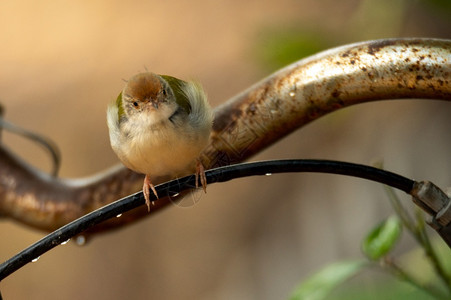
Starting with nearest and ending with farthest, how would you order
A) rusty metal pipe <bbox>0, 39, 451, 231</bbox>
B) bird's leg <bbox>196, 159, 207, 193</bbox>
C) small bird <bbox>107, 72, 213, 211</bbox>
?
rusty metal pipe <bbox>0, 39, 451, 231</bbox>
bird's leg <bbox>196, 159, 207, 193</bbox>
small bird <bbox>107, 72, 213, 211</bbox>

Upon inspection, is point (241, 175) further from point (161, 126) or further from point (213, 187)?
point (213, 187)

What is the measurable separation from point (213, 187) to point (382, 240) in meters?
1.78

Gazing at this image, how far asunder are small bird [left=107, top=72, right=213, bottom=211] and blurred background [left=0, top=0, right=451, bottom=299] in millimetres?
1575

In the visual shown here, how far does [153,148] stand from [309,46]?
0.52m

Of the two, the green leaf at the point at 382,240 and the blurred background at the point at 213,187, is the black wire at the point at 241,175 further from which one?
the blurred background at the point at 213,187

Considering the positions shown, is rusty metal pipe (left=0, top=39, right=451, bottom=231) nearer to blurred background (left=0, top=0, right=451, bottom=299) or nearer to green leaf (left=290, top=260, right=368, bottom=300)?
green leaf (left=290, top=260, right=368, bottom=300)

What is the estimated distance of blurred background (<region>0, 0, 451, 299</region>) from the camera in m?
2.52

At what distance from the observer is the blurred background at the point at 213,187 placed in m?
2.52

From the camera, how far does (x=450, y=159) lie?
1.93 meters

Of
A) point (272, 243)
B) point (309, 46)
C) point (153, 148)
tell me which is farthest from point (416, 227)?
point (272, 243)

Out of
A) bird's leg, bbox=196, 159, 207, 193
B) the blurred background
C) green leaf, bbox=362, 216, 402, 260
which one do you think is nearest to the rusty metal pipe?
bird's leg, bbox=196, 159, 207, 193

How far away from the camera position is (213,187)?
257 centimetres

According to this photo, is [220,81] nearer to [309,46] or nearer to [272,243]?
[272,243]

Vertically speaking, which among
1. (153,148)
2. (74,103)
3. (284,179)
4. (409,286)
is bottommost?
(409,286)
